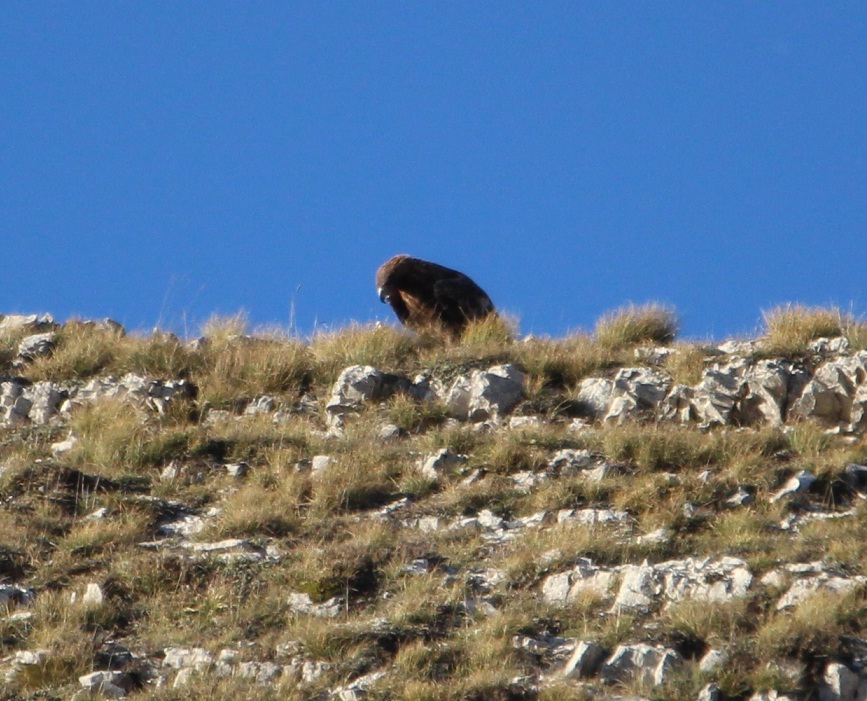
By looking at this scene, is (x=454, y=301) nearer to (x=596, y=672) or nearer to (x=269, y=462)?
(x=269, y=462)

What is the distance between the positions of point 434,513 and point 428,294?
5179 mm

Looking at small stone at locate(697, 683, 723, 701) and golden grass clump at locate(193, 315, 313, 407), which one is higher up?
golden grass clump at locate(193, 315, 313, 407)

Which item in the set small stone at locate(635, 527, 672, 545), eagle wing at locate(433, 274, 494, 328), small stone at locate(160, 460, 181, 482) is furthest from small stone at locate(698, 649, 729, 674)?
eagle wing at locate(433, 274, 494, 328)

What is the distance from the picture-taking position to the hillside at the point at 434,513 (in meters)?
8.31

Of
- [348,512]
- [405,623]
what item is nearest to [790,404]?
[348,512]

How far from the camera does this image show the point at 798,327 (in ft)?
43.6

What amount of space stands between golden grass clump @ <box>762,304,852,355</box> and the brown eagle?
347 centimetres

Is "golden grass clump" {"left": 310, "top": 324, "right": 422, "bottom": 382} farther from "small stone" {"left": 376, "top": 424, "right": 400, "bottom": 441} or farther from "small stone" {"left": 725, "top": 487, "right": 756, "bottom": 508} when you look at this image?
"small stone" {"left": 725, "top": 487, "right": 756, "bottom": 508}

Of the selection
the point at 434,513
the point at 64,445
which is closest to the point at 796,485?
the point at 434,513

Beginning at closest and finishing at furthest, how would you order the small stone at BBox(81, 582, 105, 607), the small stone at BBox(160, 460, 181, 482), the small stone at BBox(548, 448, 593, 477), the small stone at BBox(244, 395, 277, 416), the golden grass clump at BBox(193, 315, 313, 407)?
the small stone at BBox(81, 582, 105, 607)
the small stone at BBox(548, 448, 593, 477)
the small stone at BBox(160, 460, 181, 482)
the small stone at BBox(244, 395, 277, 416)
the golden grass clump at BBox(193, 315, 313, 407)

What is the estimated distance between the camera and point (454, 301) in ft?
50.5

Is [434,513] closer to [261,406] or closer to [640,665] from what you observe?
[640,665]

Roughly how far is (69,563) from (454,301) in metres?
6.59

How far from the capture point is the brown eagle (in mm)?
15328
